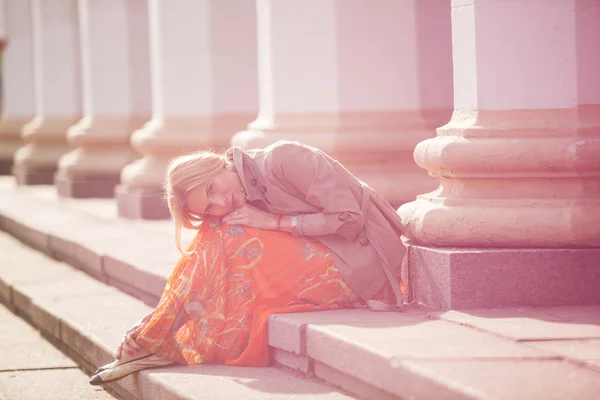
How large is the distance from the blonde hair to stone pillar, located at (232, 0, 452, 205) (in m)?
2.63

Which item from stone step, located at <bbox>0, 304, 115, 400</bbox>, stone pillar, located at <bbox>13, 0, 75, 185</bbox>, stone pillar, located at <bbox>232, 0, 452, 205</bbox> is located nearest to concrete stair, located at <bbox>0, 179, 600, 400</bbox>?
stone step, located at <bbox>0, 304, 115, 400</bbox>

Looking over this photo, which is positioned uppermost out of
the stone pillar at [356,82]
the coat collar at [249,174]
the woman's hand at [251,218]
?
the stone pillar at [356,82]

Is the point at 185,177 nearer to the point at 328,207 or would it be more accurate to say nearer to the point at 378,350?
the point at 328,207

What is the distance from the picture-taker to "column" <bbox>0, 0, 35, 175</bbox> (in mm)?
19656

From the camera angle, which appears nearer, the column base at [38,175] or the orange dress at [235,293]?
the orange dress at [235,293]

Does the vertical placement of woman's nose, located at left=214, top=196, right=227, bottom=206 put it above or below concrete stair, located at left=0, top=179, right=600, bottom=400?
above

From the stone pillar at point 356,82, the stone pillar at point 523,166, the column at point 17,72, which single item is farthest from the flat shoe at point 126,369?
the column at point 17,72

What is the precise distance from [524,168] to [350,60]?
9.01ft

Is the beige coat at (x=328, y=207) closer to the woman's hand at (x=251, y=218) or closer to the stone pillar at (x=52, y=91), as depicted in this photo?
the woman's hand at (x=251, y=218)

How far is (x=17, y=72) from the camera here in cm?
1977

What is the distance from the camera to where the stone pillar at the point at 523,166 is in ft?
18.1

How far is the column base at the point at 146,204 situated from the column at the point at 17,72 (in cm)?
890

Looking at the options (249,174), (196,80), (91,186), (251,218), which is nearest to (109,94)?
(91,186)

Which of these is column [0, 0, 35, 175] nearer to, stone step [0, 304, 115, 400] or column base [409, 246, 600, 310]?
stone step [0, 304, 115, 400]
